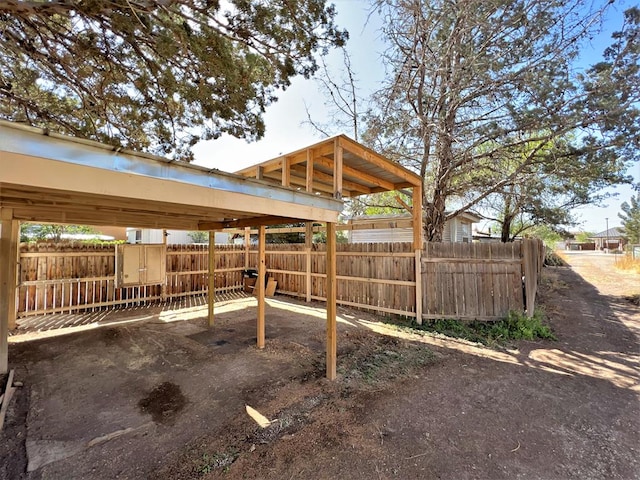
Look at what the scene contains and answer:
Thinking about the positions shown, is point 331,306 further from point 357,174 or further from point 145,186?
point 357,174

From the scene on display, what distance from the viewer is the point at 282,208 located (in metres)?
3.07

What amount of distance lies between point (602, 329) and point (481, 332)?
2.67 m

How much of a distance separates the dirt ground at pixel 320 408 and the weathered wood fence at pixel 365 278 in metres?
1.13

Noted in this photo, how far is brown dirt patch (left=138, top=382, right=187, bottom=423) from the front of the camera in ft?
9.70

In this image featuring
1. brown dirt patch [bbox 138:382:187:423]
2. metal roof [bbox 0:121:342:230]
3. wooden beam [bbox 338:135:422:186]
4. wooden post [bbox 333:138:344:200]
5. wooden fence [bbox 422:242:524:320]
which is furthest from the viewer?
wooden fence [bbox 422:242:524:320]

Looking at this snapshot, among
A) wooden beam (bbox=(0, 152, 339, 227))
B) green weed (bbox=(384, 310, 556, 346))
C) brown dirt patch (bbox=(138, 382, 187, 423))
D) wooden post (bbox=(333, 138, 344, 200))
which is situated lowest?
brown dirt patch (bbox=(138, 382, 187, 423))

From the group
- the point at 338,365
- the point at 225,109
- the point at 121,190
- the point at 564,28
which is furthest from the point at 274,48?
the point at 564,28

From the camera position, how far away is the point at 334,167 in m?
4.47

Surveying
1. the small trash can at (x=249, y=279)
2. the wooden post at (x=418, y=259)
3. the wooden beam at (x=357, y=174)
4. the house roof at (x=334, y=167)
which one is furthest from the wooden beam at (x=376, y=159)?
the small trash can at (x=249, y=279)

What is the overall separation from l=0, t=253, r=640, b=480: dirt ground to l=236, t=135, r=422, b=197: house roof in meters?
2.87

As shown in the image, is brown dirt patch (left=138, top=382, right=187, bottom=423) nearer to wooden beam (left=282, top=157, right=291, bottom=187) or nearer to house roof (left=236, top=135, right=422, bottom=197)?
house roof (left=236, top=135, right=422, bottom=197)

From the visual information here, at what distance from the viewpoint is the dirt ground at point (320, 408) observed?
226 centimetres

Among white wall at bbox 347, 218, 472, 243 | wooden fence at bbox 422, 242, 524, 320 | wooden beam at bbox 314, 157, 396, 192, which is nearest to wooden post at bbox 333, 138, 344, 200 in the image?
wooden beam at bbox 314, 157, 396, 192

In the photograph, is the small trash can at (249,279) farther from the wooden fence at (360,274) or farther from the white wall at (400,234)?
the white wall at (400,234)
